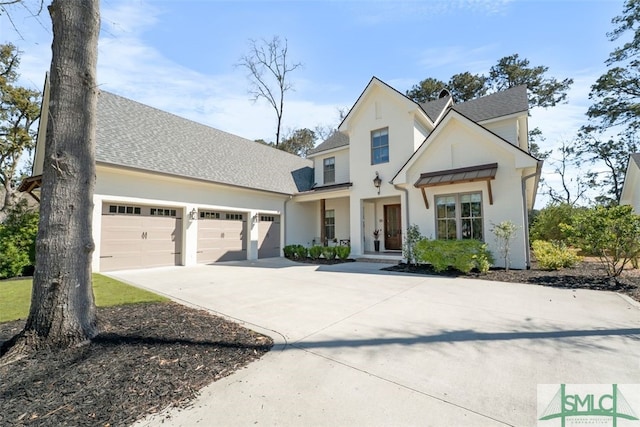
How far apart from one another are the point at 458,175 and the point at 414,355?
862 centimetres

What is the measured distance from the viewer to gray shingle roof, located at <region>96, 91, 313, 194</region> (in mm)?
10602

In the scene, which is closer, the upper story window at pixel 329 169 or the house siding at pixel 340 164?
the house siding at pixel 340 164

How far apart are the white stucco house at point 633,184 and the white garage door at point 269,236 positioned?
21357 mm

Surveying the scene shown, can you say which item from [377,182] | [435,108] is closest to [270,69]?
[435,108]

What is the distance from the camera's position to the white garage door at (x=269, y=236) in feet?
48.9

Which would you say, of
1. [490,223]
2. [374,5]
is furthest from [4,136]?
[490,223]

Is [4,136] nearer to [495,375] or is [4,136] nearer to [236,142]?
[236,142]

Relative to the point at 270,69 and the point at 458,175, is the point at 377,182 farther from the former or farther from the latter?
the point at 270,69

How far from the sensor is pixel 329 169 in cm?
1762

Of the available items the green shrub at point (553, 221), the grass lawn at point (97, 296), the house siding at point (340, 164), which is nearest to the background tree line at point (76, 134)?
the grass lawn at point (97, 296)

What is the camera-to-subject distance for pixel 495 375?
2.90 meters

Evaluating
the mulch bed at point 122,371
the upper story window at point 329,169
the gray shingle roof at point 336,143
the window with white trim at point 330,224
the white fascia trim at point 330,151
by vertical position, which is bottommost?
the mulch bed at point 122,371

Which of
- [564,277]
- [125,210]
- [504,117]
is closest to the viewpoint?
[564,277]

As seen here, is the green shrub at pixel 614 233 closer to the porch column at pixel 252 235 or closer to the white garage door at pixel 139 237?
the porch column at pixel 252 235
